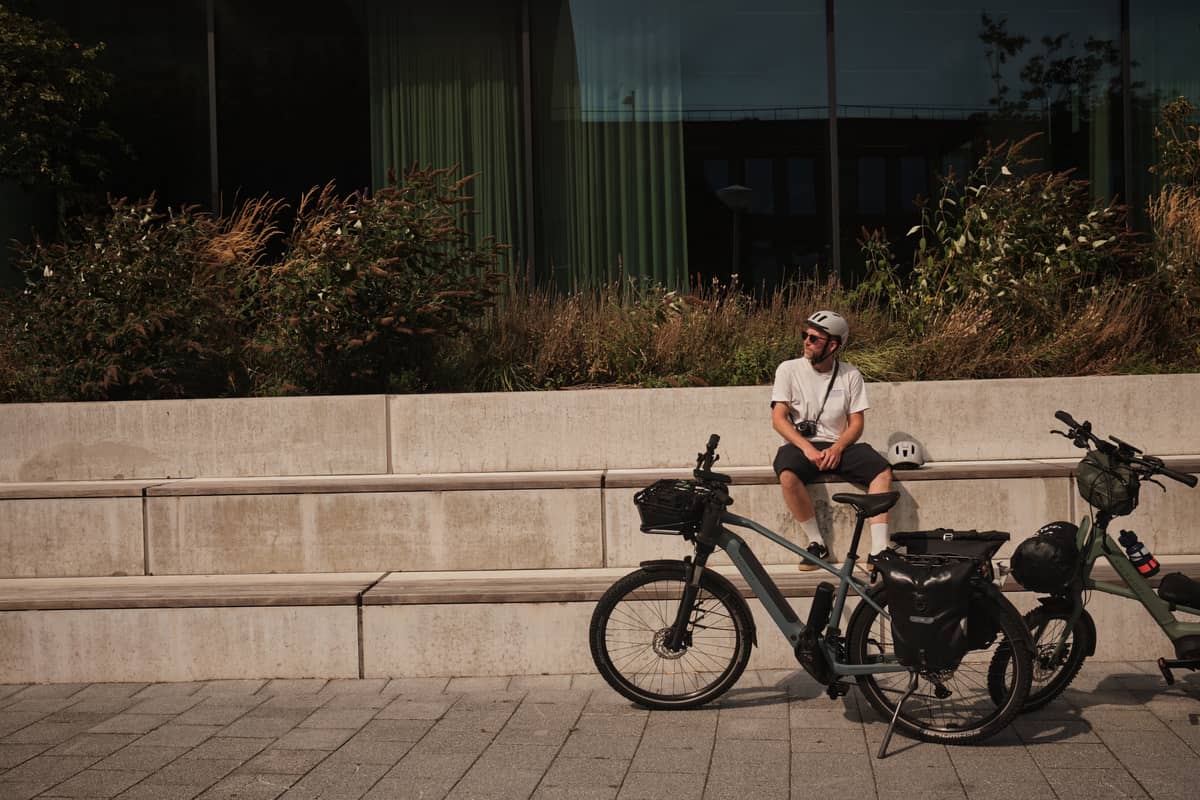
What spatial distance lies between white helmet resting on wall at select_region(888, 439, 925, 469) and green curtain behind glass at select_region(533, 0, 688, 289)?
4331 mm

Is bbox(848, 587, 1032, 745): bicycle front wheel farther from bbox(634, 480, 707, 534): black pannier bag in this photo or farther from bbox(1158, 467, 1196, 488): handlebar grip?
bbox(1158, 467, 1196, 488): handlebar grip

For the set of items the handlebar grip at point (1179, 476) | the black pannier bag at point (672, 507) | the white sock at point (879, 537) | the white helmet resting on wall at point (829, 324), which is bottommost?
the white sock at point (879, 537)

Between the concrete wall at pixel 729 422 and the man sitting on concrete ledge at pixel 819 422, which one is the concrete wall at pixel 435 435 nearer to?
the concrete wall at pixel 729 422

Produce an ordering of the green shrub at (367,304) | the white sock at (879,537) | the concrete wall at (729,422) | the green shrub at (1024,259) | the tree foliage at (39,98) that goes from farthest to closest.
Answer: the tree foliage at (39,98)
the green shrub at (1024,259)
the green shrub at (367,304)
the concrete wall at (729,422)
the white sock at (879,537)

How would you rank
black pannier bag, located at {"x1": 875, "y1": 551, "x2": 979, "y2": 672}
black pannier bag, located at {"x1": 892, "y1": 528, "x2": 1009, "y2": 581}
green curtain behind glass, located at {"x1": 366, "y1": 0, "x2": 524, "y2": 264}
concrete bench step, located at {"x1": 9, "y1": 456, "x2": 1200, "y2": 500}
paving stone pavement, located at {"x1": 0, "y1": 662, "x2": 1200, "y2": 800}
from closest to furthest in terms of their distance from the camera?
1. paving stone pavement, located at {"x1": 0, "y1": 662, "x2": 1200, "y2": 800}
2. black pannier bag, located at {"x1": 875, "y1": 551, "x2": 979, "y2": 672}
3. black pannier bag, located at {"x1": 892, "y1": 528, "x2": 1009, "y2": 581}
4. concrete bench step, located at {"x1": 9, "y1": 456, "x2": 1200, "y2": 500}
5. green curtain behind glass, located at {"x1": 366, "y1": 0, "x2": 524, "y2": 264}

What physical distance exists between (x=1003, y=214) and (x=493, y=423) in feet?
13.4

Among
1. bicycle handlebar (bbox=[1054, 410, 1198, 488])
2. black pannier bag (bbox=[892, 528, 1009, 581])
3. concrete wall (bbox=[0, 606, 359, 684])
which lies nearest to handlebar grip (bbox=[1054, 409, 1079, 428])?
bicycle handlebar (bbox=[1054, 410, 1198, 488])

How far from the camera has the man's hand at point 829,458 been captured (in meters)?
6.25

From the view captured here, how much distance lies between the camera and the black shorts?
625 centimetres

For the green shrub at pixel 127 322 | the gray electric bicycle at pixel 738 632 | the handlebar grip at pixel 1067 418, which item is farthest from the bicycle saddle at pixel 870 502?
the green shrub at pixel 127 322

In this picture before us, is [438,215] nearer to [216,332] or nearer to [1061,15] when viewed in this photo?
[216,332]

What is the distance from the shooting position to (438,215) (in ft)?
26.8

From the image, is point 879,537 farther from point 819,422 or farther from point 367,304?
point 367,304

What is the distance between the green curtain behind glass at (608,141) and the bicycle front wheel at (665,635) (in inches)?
231
